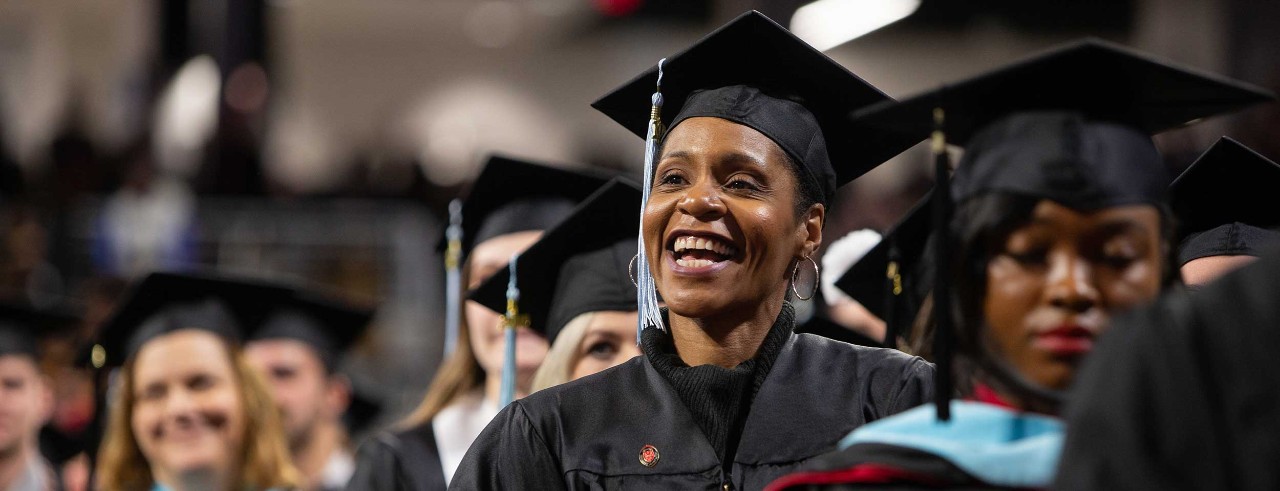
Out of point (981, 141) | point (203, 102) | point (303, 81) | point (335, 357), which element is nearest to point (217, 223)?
point (203, 102)

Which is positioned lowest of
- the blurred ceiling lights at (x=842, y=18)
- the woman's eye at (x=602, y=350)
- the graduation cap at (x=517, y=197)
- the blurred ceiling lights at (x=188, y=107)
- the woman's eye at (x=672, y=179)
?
the woman's eye at (x=602, y=350)

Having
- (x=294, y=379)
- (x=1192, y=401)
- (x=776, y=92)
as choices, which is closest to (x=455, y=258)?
(x=294, y=379)

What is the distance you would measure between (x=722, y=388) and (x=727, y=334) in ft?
0.40

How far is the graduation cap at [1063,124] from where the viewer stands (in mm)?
1821

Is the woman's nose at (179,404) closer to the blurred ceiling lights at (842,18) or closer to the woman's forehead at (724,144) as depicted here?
the woman's forehead at (724,144)

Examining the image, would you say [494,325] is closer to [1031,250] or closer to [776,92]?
[776,92]

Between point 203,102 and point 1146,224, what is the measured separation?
10650 mm

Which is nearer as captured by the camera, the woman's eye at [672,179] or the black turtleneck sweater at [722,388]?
the black turtleneck sweater at [722,388]

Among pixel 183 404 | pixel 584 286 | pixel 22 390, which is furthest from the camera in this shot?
pixel 22 390

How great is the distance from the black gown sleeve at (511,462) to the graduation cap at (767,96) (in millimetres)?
335

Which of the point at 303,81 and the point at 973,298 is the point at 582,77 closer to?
the point at 303,81

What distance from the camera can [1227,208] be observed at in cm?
311

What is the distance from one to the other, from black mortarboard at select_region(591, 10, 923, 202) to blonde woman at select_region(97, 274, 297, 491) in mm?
2654

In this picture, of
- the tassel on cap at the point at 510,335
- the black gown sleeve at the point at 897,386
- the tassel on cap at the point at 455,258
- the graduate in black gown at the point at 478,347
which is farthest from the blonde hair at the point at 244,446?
the black gown sleeve at the point at 897,386
